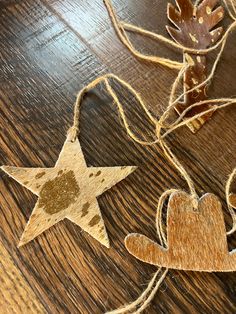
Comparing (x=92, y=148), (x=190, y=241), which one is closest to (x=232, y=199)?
(x=190, y=241)

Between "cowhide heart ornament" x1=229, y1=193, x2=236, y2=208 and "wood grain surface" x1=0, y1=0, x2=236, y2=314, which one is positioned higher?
"wood grain surface" x1=0, y1=0, x2=236, y2=314

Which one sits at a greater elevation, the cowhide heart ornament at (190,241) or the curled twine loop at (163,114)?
the curled twine loop at (163,114)

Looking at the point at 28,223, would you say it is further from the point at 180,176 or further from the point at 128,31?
the point at 128,31

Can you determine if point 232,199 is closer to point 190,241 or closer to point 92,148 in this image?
point 190,241

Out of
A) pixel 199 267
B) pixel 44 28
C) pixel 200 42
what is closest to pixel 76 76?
pixel 44 28

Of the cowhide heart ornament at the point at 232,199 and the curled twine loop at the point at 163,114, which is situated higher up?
the curled twine loop at the point at 163,114
